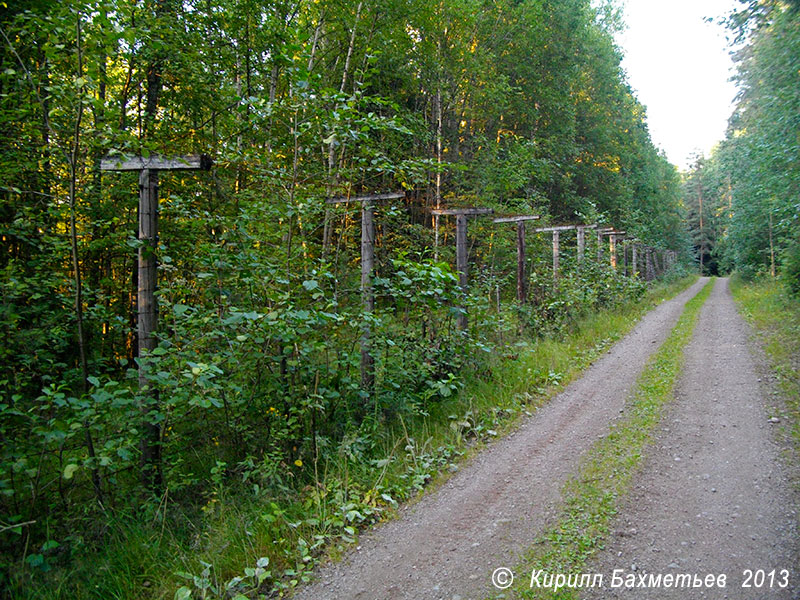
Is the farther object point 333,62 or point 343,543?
point 333,62

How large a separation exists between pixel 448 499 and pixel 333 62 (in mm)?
12626

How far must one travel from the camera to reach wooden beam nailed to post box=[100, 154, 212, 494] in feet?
13.1

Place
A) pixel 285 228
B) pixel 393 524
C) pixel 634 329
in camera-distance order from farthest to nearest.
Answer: pixel 634 329, pixel 285 228, pixel 393 524

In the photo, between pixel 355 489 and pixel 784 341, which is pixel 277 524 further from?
pixel 784 341

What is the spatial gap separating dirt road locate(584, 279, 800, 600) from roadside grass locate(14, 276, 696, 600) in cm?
171

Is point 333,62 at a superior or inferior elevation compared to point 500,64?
inferior

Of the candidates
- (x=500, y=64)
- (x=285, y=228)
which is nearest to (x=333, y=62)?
(x=500, y=64)

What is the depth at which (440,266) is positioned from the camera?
4.86 metres

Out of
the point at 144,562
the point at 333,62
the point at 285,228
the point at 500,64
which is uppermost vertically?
the point at 500,64

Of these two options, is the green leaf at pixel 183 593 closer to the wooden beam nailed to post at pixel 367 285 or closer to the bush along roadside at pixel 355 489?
the bush along roadside at pixel 355 489

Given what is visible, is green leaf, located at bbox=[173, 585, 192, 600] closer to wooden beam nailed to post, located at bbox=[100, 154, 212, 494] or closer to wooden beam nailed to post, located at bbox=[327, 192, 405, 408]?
wooden beam nailed to post, located at bbox=[100, 154, 212, 494]

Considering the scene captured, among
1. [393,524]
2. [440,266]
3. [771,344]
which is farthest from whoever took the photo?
[771,344]

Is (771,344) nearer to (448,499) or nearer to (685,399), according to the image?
(685,399)

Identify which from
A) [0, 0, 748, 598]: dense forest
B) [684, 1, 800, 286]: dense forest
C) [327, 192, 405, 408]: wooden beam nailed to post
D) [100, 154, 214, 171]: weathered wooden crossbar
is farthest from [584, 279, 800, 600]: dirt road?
[684, 1, 800, 286]: dense forest
